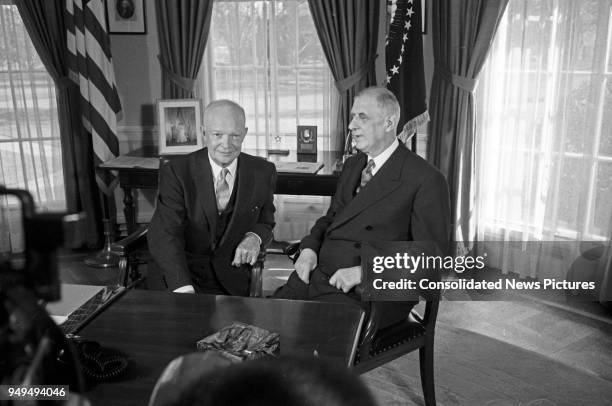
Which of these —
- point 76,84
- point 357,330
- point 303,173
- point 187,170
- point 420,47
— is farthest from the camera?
point 76,84

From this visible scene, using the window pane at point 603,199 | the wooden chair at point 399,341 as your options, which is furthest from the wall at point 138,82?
the window pane at point 603,199

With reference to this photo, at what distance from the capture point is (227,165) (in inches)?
112

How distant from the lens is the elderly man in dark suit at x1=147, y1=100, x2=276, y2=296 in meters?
2.75

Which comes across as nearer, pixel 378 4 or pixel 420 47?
pixel 420 47

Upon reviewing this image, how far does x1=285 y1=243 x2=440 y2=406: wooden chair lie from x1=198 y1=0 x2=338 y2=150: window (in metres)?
2.52

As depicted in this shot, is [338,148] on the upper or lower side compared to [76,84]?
lower

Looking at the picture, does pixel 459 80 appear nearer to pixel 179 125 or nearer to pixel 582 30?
pixel 582 30

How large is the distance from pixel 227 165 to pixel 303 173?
1097 millimetres

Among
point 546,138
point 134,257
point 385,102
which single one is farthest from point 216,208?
point 546,138

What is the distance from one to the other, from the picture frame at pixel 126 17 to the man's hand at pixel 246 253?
2840mm

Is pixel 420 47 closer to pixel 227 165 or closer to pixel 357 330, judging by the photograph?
pixel 227 165

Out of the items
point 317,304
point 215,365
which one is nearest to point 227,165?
point 317,304

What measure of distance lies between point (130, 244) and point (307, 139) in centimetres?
202

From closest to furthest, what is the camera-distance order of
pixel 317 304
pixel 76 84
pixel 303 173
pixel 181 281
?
pixel 317 304 → pixel 181 281 → pixel 303 173 → pixel 76 84
